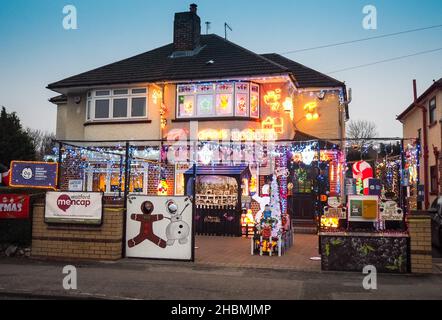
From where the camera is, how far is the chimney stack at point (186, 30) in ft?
70.7

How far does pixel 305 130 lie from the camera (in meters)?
21.2

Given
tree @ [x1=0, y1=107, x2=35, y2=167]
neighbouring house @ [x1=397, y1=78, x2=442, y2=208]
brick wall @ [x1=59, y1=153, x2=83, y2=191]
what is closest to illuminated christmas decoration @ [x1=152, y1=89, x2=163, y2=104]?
brick wall @ [x1=59, y1=153, x2=83, y2=191]

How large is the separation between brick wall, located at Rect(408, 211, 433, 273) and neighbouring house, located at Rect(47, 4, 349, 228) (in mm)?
8414

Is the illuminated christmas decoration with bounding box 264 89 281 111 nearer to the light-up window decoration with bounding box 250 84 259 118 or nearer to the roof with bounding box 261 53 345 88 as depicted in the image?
the light-up window decoration with bounding box 250 84 259 118

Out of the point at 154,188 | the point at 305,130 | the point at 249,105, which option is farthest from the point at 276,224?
the point at 305,130

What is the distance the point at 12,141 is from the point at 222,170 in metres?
17.2

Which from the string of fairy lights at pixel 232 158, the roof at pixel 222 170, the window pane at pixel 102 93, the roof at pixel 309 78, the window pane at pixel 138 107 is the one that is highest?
the roof at pixel 309 78

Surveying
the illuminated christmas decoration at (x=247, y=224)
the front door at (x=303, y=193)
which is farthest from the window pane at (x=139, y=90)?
the front door at (x=303, y=193)

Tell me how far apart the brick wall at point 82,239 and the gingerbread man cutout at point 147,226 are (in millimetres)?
367

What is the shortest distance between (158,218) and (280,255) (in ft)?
10.9

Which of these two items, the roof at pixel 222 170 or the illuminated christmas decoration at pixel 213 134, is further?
the illuminated christmas decoration at pixel 213 134

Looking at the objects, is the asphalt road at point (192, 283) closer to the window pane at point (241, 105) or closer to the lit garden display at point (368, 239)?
the lit garden display at point (368, 239)

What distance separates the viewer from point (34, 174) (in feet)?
41.0

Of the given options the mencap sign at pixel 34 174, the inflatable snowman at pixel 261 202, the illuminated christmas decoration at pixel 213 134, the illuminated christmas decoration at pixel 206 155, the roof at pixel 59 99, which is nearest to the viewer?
the mencap sign at pixel 34 174
